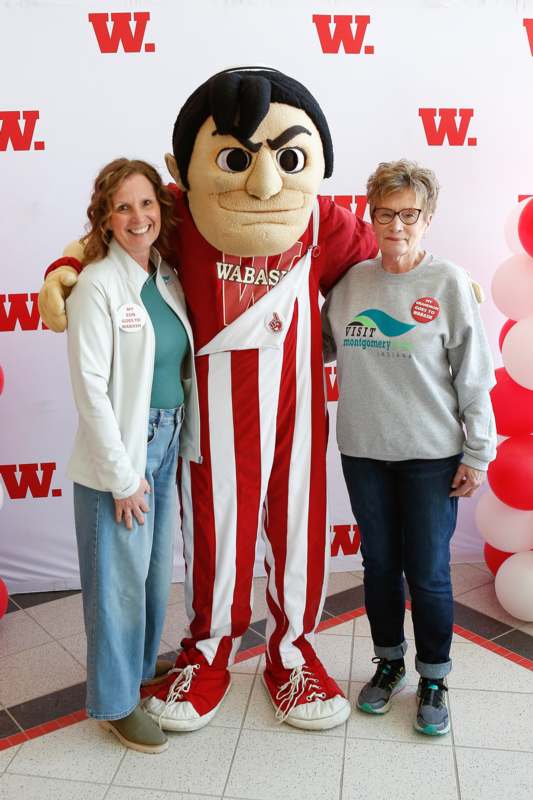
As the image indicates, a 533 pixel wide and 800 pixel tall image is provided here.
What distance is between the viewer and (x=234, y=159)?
1.99 metres

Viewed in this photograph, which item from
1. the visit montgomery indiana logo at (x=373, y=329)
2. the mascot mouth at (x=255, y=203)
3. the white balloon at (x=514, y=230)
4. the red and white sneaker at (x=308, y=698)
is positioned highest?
the mascot mouth at (x=255, y=203)

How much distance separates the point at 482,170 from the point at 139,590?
7.26ft

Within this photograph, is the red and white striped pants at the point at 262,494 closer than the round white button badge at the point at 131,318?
No

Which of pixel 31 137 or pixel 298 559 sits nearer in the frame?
pixel 298 559

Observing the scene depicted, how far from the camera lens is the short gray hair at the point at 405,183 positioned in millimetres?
1988

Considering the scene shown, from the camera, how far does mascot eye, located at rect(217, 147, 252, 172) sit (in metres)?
1.99

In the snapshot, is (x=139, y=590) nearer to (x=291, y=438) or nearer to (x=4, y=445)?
(x=291, y=438)

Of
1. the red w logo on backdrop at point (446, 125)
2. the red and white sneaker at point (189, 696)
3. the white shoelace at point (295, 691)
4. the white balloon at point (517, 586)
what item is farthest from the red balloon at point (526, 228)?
the red and white sneaker at point (189, 696)

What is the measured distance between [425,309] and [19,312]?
1731 mm

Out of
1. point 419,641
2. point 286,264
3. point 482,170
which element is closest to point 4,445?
point 286,264

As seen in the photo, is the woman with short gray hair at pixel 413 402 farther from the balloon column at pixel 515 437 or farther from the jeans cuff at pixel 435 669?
the balloon column at pixel 515 437

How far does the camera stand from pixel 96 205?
1.98 m

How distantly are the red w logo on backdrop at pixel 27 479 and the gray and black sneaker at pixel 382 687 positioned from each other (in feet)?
5.04

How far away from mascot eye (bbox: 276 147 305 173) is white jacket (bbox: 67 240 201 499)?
447 mm
